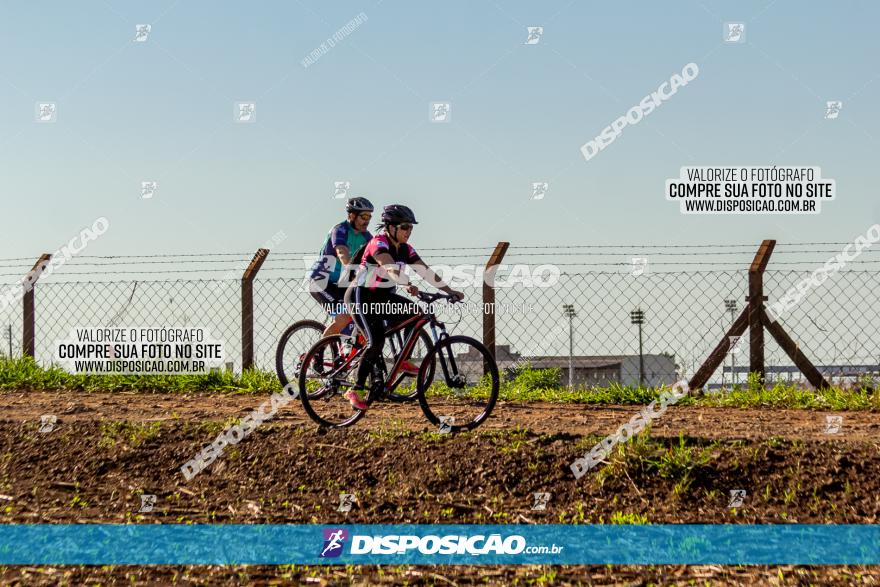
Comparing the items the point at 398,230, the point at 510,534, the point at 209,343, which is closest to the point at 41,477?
the point at 398,230

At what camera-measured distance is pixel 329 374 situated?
8367 mm

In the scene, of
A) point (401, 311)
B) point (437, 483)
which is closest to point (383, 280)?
point (401, 311)

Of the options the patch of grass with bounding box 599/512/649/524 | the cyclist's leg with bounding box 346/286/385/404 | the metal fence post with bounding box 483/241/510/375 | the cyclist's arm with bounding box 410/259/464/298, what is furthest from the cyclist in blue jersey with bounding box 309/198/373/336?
the patch of grass with bounding box 599/512/649/524

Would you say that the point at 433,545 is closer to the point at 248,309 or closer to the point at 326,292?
the point at 326,292

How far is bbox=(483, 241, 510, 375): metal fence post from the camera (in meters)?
11.8

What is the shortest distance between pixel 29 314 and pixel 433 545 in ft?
34.3

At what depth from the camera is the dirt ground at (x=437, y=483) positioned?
5523 mm

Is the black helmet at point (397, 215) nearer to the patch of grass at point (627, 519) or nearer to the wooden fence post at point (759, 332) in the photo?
the patch of grass at point (627, 519)

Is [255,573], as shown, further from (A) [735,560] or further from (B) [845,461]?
(B) [845,461]

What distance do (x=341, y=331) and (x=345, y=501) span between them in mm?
2834

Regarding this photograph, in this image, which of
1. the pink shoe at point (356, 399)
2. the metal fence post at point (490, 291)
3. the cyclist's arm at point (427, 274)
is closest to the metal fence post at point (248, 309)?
the metal fence post at point (490, 291)

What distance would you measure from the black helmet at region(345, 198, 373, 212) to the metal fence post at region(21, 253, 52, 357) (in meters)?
7.30

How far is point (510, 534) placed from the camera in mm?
6016

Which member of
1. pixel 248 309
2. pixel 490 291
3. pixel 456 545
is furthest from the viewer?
pixel 248 309
